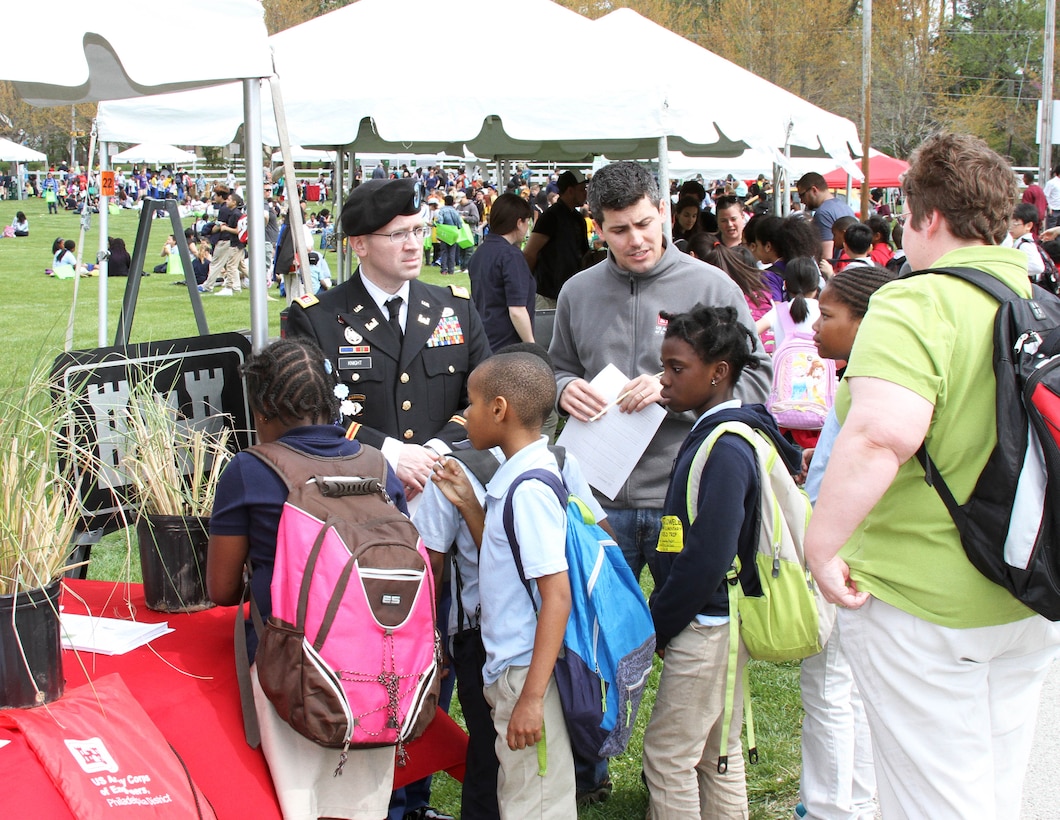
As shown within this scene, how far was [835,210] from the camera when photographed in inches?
388

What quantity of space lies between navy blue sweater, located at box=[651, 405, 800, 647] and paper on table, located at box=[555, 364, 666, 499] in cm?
36

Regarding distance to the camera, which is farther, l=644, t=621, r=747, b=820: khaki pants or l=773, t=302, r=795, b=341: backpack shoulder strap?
l=773, t=302, r=795, b=341: backpack shoulder strap

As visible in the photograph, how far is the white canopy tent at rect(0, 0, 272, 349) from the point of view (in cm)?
260

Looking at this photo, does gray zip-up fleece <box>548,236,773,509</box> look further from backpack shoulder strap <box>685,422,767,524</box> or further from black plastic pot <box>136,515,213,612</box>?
black plastic pot <box>136,515,213,612</box>

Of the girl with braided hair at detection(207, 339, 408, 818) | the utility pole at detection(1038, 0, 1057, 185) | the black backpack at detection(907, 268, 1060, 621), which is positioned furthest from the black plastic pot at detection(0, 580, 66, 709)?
the utility pole at detection(1038, 0, 1057, 185)

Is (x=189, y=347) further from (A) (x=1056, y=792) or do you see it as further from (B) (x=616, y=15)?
(B) (x=616, y=15)

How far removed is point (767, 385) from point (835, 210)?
707cm

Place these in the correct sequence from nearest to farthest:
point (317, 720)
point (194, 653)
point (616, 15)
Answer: point (317, 720), point (194, 653), point (616, 15)

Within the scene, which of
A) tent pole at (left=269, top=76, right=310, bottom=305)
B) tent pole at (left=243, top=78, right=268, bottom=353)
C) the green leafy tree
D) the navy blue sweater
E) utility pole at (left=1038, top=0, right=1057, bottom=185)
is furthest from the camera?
the green leafy tree

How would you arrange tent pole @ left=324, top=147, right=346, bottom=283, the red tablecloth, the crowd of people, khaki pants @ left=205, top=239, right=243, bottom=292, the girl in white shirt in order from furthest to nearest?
khaki pants @ left=205, top=239, right=243, bottom=292 → tent pole @ left=324, top=147, right=346, bottom=283 → the girl in white shirt → the red tablecloth → the crowd of people

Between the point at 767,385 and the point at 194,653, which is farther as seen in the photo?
the point at 767,385

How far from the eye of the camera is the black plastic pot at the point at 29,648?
2092 mm

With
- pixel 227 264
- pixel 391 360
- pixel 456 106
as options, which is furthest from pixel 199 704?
pixel 227 264

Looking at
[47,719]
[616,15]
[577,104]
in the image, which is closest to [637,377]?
[47,719]
